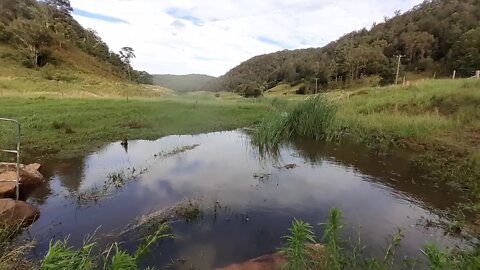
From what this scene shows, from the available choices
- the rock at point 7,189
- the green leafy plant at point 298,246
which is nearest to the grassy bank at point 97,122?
the rock at point 7,189

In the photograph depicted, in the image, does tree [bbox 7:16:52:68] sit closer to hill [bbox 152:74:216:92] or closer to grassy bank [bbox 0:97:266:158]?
grassy bank [bbox 0:97:266:158]

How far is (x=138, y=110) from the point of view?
22250 millimetres

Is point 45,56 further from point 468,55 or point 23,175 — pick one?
point 468,55

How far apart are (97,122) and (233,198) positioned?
1170cm

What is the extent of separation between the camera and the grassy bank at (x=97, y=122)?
500 inches

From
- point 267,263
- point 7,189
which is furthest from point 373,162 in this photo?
point 7,189

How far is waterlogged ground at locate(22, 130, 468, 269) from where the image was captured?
6035mm

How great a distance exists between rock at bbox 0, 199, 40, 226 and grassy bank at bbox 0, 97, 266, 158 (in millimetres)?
5084

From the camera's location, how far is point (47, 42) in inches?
2191

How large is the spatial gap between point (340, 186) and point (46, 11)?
74.8 m

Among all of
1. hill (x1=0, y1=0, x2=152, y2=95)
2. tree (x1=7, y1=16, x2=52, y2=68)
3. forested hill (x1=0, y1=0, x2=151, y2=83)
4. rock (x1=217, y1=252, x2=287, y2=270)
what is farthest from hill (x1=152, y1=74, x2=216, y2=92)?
rock (x1=217, y1=252, x2=287, y2=270)

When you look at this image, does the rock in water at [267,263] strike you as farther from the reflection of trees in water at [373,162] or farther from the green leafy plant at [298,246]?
the reflection of trees in water at [373,162]

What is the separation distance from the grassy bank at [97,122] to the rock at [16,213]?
5084mm

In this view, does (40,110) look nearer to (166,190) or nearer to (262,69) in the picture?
(166,190)
